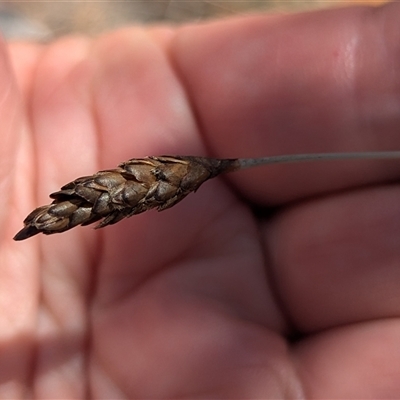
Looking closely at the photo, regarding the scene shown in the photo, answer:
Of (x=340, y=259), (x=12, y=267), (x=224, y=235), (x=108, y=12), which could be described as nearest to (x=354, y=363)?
(x=340, y=259)

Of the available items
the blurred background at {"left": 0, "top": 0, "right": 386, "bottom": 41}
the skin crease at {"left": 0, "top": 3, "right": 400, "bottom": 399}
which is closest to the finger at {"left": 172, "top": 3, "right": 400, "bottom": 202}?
the skin crease at {"left": 0, "top": 3, "right": 400, "bottom": 399}

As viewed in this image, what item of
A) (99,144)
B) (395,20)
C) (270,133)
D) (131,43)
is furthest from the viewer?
(131,43)

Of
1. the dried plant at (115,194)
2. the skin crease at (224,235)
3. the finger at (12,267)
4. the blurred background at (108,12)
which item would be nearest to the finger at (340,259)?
the skin crease at (224,235)

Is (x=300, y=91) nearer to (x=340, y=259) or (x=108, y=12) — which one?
(x=340, y=259)

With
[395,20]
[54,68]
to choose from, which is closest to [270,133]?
[395,20]

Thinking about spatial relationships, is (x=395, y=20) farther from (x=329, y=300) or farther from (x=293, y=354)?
(x=293, y=354)

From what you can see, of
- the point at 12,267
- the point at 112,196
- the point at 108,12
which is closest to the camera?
the point at 112,196
